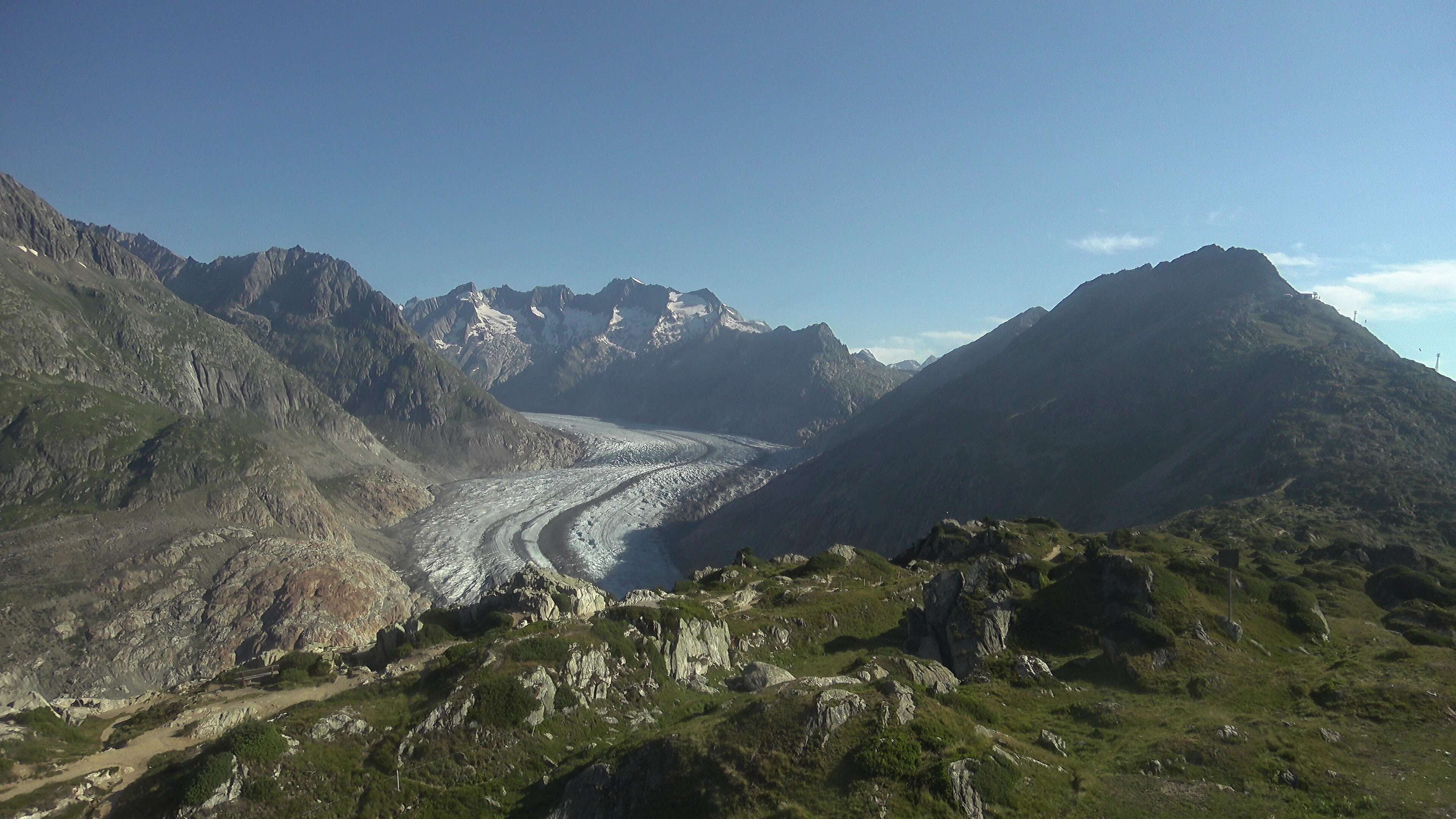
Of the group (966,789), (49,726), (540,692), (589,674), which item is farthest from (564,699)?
(49,726)

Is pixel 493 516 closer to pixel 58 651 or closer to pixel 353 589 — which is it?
pixel 353 589

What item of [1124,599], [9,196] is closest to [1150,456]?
[1124,599]

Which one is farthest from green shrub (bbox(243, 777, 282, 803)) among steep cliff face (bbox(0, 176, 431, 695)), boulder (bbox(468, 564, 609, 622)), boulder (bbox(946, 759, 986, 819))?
steep cliff face (bbox(0, 176, 431, 695))

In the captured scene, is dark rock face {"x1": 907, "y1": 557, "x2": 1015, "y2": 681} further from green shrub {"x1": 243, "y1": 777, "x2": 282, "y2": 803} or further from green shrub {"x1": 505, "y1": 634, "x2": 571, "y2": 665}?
green shrub {"x1": 243, "y1": 777, "x2": 282, "y2": 803}

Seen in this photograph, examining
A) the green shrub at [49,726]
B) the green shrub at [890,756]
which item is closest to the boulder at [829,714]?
the green shrub at [890,756]

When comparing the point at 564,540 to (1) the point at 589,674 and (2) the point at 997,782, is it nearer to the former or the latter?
(1) the point at 589,674

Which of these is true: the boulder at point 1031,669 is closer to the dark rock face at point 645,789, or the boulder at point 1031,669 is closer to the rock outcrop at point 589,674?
the dark rock face at point 645,789
